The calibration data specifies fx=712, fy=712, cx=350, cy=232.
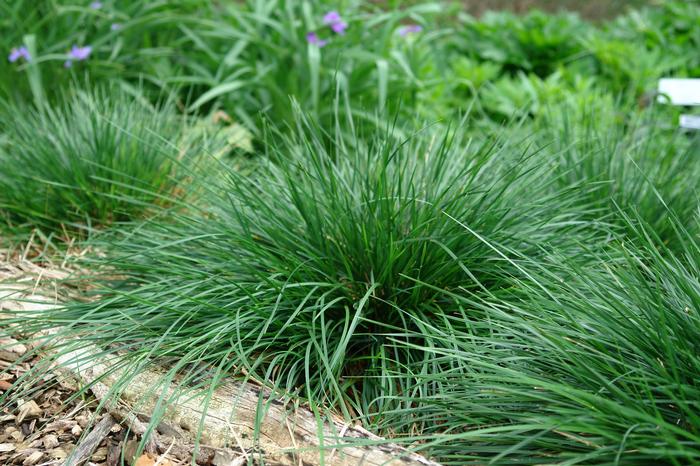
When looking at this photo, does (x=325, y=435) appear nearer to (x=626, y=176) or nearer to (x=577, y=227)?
(x=577, y=227)

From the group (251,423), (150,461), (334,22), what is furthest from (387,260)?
(334,22)

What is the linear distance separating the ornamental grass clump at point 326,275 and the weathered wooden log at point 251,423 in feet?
0.26

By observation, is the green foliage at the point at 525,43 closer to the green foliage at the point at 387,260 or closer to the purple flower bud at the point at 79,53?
the green foliage at the point at 387,260

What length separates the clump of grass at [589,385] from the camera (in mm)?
1449

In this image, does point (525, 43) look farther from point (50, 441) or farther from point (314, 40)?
point (50, 441)

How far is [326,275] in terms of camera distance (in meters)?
2.09

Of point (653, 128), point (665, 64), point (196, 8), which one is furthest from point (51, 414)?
point (665, 64)

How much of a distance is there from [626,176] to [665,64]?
2.74 meters

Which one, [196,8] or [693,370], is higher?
[196,8]

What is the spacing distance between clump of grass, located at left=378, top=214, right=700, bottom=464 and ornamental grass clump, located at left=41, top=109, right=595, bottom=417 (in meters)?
0.22

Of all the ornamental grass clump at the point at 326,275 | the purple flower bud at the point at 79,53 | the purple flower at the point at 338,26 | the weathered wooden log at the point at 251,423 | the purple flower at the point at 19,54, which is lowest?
the weathered wooden log at the point at 251,423

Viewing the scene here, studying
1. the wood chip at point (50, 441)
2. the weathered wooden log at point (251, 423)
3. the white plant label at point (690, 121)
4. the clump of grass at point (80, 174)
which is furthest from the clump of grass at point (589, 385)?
the white plant label at point (690, 121)

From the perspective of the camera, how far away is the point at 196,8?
478cm

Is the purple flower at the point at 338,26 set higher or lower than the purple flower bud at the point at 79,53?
lower
